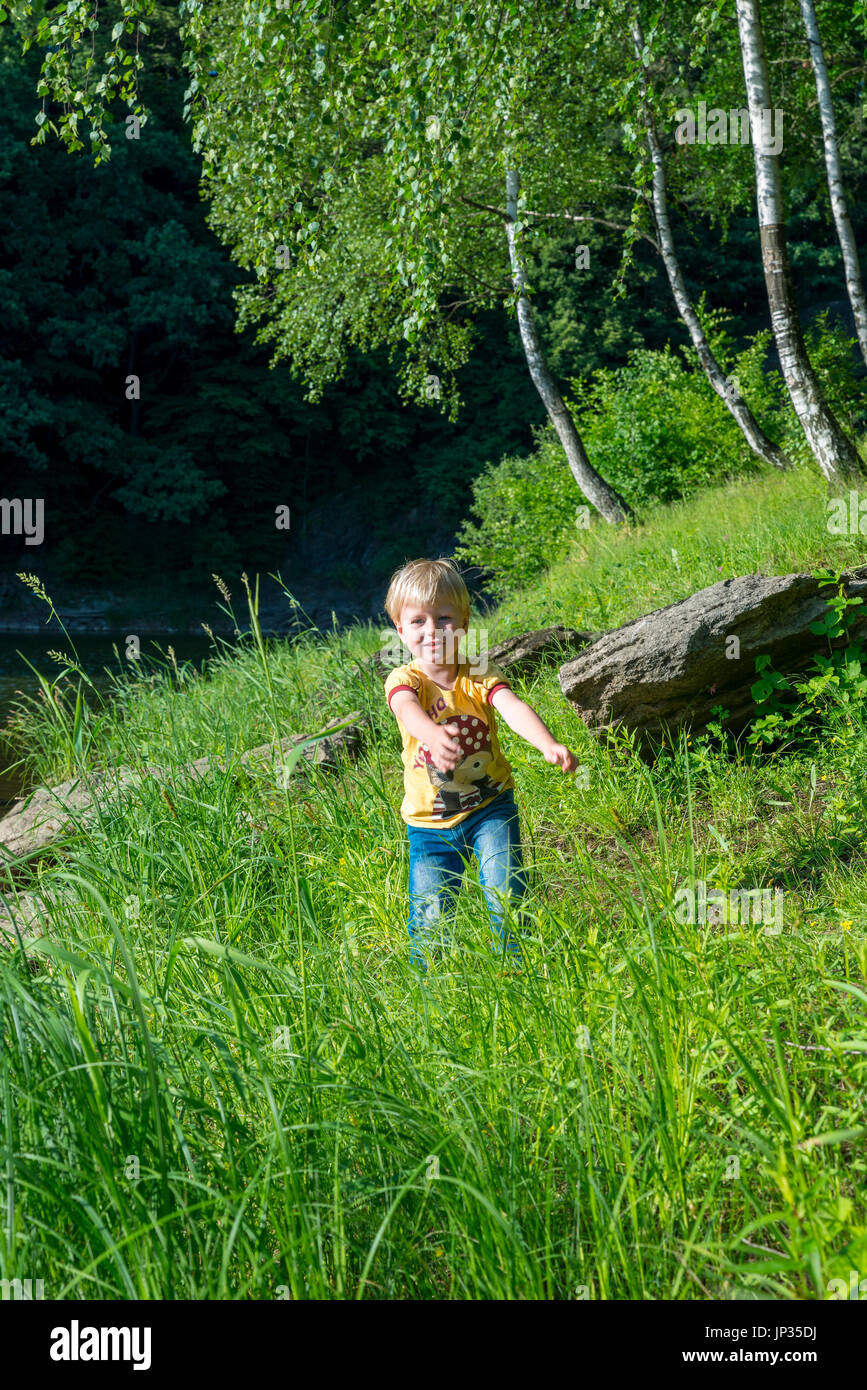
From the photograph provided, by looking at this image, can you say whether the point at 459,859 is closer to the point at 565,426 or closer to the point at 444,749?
the point at 444,749

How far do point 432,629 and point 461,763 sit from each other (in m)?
0.40

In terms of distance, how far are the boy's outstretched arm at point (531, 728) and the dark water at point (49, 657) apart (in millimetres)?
2801

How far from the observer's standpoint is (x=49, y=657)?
17.9m

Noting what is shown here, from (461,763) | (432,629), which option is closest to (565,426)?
(432,629)

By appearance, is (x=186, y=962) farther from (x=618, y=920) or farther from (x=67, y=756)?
(x=67, y=756)

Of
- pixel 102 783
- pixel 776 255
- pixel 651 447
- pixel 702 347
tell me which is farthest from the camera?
pixel 651 447

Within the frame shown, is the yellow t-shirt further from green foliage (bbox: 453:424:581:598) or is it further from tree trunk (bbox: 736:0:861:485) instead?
green foliage (bbox: 453:424:581:598)

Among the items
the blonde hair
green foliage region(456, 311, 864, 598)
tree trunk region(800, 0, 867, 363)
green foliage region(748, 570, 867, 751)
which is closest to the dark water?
the blonde hair

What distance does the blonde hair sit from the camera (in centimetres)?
291

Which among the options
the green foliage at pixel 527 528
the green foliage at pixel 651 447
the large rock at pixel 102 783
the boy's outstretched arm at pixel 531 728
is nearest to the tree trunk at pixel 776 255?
the large rock at pixel 102 783

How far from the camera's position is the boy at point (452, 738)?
2.85 meters

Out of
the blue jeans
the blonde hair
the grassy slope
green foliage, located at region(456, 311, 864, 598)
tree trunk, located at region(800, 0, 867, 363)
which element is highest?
tree trunk, located at region(800, 0, 867, 363)

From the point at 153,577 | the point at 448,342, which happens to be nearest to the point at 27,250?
the point at 153,577

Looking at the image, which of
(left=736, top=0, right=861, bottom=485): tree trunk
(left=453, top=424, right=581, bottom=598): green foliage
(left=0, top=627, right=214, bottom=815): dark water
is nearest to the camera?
(left=736, top=0, right=861, bottom=485): tree trunk
